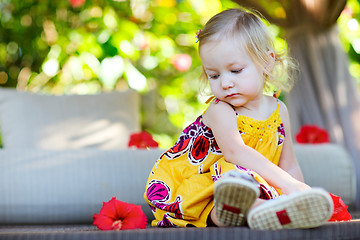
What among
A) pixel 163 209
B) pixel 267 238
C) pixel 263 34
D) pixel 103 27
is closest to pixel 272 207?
pixel 267 238

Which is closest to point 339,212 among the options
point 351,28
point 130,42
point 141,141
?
point 141,141

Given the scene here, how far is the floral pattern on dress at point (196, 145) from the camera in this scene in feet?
4.55

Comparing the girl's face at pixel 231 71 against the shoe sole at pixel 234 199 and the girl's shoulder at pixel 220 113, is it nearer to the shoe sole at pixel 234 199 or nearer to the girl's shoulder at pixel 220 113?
the girl's shoulder at pixel 220 113

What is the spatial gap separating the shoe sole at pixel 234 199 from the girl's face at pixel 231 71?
380 mm

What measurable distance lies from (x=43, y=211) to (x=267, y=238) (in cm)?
105

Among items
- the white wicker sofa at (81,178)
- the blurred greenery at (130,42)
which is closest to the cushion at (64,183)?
the white wicker sofa at (81,178)

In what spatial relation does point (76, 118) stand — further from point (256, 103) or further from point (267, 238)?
point (267, 238)

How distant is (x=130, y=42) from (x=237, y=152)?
1947 mm

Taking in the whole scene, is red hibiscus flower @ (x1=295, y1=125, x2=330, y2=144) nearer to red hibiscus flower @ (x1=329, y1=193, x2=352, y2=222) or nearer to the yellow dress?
the yellow dress

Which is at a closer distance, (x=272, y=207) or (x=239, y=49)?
(x=272, y=207)

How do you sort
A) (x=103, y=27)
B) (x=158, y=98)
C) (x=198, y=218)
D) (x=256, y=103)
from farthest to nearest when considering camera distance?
1. (x=158, y=98)
2. (x=103, y=27)
3. (x=256, y=103)
4. (x=198, y=218)

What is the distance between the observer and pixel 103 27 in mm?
3080

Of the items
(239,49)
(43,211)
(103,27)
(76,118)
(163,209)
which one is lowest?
(43,211)

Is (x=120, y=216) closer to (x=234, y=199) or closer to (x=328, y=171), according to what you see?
(x=234, y=199)
